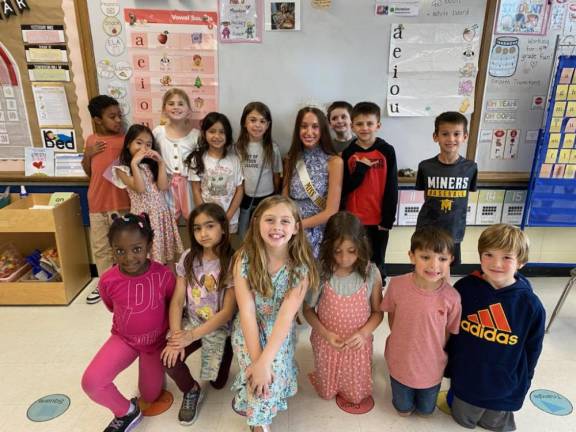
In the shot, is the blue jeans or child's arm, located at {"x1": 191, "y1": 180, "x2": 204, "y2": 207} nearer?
the blue jeans

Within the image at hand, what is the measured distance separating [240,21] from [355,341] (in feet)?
6.00

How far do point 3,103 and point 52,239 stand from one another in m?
0.89

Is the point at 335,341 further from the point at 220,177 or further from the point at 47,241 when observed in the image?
the point at 47,241

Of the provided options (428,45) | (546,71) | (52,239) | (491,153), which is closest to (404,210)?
(491,153)

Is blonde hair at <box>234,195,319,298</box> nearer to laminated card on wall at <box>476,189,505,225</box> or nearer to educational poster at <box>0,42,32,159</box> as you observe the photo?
laminated card on wall at <box>476,189,505,225</box>

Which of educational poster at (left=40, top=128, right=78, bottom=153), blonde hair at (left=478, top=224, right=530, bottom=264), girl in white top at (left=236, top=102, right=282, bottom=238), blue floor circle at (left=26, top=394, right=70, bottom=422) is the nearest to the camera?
blonde hair at (left=478, top=224, right=530, bottom=264)

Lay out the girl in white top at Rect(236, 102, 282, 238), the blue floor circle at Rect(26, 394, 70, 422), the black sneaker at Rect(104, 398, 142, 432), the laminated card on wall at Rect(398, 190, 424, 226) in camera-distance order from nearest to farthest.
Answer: the black sneaker at Rect(104, 398, 142, 432) → the blue floor circle at Rect(26, 394, 70, 422) → the girl in white top at Rect(236, 102, 282, 238) → the laminated card on wall at Rect(398, 190, 424, 226)

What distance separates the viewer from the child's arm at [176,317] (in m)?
1.59

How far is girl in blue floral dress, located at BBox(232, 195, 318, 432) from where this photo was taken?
1.47 metres

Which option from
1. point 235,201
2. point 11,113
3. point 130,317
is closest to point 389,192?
point 235,201

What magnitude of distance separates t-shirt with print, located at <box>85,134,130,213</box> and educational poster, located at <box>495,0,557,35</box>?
2.32 metres

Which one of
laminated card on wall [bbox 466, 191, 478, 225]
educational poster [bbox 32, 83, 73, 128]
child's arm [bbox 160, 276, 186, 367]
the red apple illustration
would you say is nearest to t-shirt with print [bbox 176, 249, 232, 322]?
child's arm [bbox 160, 276, 186, 367]

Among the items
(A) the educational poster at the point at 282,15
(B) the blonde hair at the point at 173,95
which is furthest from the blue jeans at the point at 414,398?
(A) the educational poster at the point at 282,15

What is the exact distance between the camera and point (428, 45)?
238 cm
